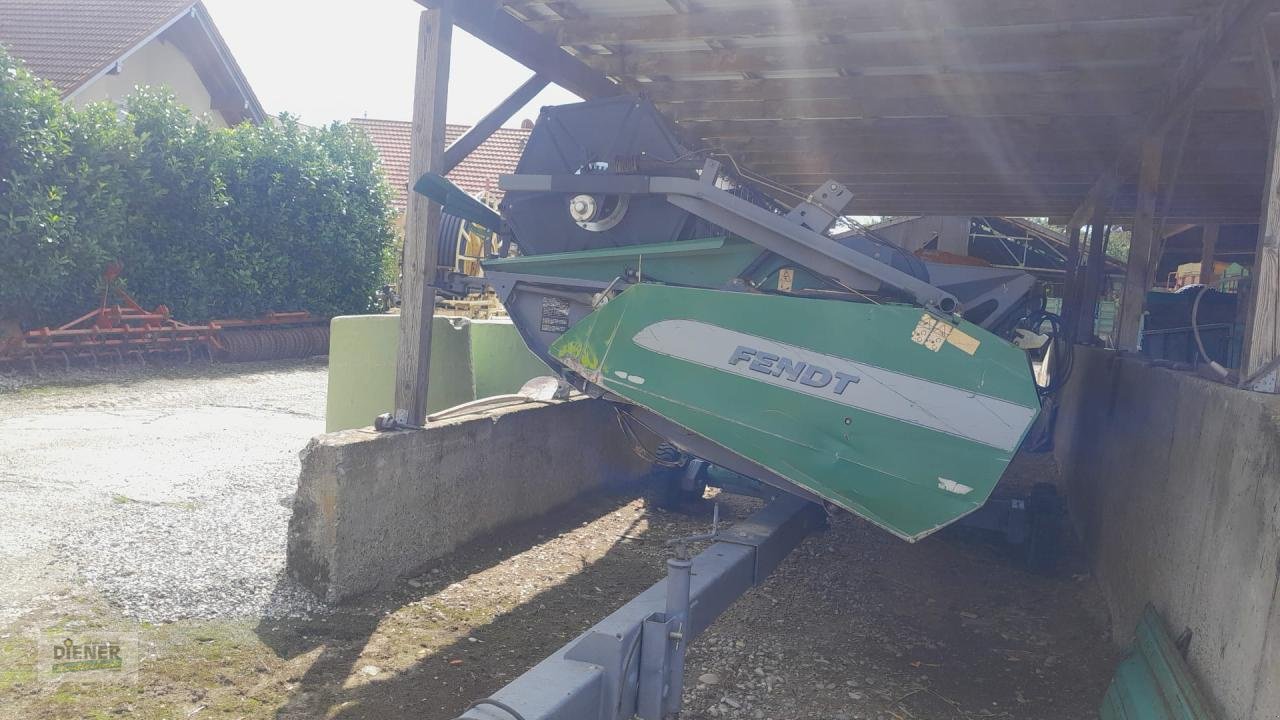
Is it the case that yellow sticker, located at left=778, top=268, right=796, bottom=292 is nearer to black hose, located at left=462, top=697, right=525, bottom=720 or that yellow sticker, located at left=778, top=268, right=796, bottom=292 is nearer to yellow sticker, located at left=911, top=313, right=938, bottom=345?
yellow sticker, located at left=911, top=313, right=938, bottom=345

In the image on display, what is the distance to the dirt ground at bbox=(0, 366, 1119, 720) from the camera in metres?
3.57

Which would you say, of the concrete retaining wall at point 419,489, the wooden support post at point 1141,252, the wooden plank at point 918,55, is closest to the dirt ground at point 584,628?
the concrete retaining wall at point 419,489

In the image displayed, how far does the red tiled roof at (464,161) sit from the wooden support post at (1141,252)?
707 inches

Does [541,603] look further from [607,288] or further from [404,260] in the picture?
[404,260]

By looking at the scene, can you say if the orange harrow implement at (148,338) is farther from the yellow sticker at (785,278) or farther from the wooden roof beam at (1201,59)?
the wooden roof beam at (1201,59)

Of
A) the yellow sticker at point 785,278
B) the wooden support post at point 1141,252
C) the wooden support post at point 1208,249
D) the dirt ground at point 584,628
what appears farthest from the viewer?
the wooden support post at point 1208,249

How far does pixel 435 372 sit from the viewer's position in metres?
7.11

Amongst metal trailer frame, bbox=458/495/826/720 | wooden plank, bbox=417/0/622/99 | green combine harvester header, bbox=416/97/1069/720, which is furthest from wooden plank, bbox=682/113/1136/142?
metal trailer frame, bbox=458/495/826/720

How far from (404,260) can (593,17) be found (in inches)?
79.6

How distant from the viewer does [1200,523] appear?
11.3ft

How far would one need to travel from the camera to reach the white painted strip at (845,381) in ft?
11.8

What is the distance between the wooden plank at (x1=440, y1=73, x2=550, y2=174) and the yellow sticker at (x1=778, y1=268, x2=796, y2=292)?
202cm

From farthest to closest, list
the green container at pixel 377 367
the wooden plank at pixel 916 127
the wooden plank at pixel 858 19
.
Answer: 1. the wooden plank at pixel 916 127
2. the green container at pixel 377 367
3. the wooden plank at pixel 858 19

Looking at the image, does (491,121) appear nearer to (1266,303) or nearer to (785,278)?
(785,278)
